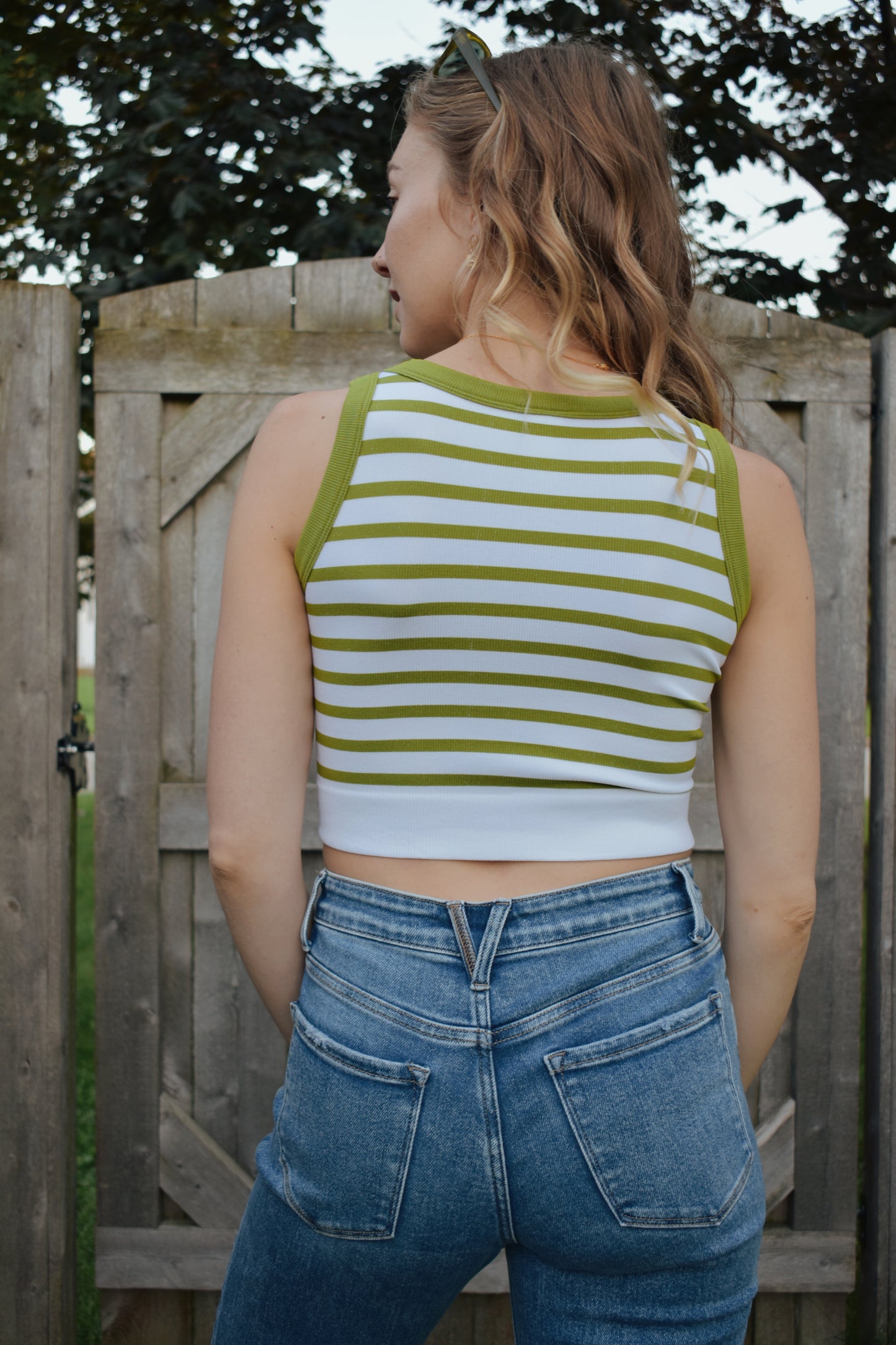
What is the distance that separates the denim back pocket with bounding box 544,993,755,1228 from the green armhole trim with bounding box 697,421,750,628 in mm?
382

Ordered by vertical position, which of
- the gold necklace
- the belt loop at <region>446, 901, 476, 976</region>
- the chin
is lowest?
the belt loop at <region>446, 901, 476, 976</region>

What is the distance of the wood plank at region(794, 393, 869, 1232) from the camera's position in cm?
248

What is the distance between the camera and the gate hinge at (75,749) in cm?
234

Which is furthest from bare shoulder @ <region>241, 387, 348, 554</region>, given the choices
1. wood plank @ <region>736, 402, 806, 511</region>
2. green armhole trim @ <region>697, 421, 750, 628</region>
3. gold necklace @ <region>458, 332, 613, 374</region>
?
wood plank @ <region>736, 402, 806, 511</region>

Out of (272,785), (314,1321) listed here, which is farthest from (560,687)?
(314,1321)

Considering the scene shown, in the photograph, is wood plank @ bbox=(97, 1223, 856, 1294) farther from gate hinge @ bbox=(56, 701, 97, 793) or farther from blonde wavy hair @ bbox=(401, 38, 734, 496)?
blonde wavy hair @ bbox=(401, 38, 734, 496)

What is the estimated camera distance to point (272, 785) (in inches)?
40.5

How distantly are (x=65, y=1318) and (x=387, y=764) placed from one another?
6.83 feet

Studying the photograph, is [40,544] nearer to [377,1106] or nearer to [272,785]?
[272,785]

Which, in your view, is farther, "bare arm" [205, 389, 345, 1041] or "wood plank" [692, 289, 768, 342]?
"wood plank" [692, 289, 768, 342]

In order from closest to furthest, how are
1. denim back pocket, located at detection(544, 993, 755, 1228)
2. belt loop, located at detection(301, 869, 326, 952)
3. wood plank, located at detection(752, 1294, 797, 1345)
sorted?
denim back pocket, located at detection(544, 993, 755, 1228) → belt loop, located at detection(301, 869, 326, 952) → wood plank, located at detection(752, 1294, 797, 1345)

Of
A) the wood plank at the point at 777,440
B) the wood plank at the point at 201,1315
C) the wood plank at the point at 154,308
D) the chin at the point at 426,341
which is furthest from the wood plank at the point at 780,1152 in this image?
the wood plank at the point at 154,308

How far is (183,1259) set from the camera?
8.04 feet

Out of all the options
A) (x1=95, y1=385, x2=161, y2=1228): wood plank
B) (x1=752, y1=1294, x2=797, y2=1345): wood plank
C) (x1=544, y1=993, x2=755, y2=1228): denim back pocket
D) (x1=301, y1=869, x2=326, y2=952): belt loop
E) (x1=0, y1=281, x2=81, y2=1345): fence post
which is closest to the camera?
(x1=544, y1=993, x2=755, y2=1228): denim back pocket
